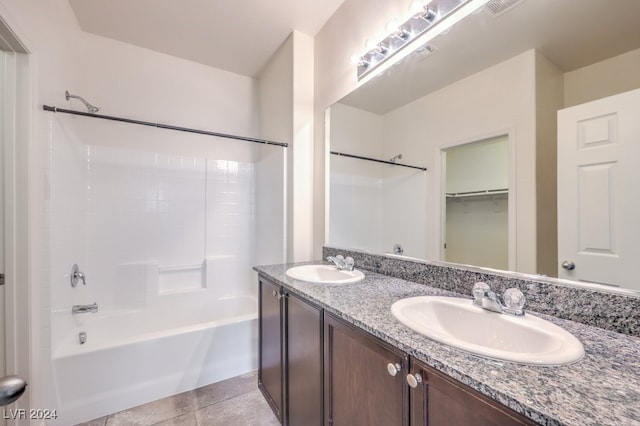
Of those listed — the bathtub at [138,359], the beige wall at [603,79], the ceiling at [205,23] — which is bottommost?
the bathtub at [138,359]

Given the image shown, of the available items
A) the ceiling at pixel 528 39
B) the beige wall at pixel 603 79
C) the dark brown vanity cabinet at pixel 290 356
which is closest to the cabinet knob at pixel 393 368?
the dark brown vanity cabinet at pixel 290 356

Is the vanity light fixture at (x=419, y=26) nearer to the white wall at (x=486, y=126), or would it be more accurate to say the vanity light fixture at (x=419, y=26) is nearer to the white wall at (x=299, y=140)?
the white wall at (x=486, y=126)

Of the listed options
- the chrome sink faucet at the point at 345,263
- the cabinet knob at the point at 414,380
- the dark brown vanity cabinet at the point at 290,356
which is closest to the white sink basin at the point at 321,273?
the chrome sink faucet at the point at 345,263

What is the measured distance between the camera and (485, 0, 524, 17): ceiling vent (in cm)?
101

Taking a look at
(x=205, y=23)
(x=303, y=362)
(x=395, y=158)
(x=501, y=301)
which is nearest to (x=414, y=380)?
(x=501, y=301)

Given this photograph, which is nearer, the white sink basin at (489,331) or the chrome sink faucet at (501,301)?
the white sink basin at (489,331)

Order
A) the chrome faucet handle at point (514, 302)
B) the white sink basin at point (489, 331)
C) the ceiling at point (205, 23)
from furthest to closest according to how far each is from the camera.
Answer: the ceiling at point (205, 23) < the chrome faucet handle at point (514, 302) < the white sink basin at point (489, 331)

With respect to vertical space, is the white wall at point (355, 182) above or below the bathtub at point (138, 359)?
above

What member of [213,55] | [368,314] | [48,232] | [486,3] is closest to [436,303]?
[368,314]

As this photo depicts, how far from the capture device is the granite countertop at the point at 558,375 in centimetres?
45

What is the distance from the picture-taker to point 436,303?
1.01 m

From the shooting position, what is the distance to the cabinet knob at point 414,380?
68cm

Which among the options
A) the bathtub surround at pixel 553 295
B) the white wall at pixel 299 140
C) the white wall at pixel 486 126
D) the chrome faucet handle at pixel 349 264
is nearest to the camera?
the bathtub surround at pixel 553 295

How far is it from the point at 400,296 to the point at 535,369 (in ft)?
1.82
